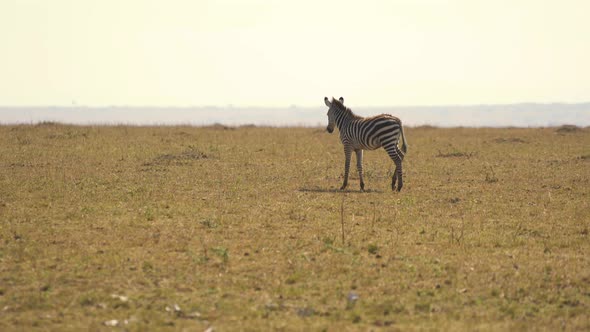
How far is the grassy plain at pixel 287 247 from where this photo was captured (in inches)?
349

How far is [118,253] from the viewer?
11445 mm

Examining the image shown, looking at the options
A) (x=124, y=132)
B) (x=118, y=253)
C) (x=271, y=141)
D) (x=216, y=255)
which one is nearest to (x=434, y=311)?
(x=216, y=255)

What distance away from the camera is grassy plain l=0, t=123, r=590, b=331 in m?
8.86

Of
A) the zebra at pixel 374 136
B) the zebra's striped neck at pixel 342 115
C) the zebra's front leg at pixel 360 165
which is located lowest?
the zebra's front leg at pixel 360 165

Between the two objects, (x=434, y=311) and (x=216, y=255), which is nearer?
(x=434, y=311)

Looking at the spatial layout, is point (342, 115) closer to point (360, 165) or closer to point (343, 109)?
point (343, 109)

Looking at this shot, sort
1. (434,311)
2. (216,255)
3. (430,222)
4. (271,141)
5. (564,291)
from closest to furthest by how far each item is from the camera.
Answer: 1. (434,311)
2. (564,291)
3. (216,255)
4. (430,222)
5. (271,141)

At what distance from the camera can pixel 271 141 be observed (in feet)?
111

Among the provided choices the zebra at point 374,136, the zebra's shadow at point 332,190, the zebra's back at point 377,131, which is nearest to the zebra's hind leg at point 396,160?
Answer: the zebra at point 374,136

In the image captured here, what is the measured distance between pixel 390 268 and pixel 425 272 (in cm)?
52

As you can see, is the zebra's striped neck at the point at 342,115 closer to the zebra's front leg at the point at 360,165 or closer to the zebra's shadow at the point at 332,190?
the zebra's front leg at the point at 360,165

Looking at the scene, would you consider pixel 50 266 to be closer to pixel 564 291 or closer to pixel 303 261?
pixel 303 261

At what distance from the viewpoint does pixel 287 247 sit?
1199 centimetres

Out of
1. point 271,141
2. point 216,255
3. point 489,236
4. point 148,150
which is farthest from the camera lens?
point 271,141
